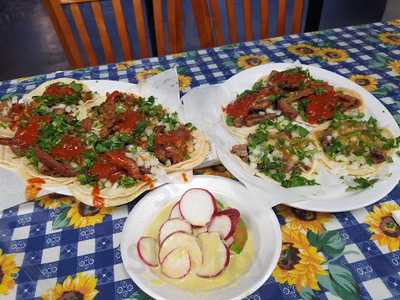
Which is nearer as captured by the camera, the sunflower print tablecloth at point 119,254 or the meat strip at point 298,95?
the sunflower print tablecloth at point 119,254

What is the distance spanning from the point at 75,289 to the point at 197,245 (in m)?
0.55

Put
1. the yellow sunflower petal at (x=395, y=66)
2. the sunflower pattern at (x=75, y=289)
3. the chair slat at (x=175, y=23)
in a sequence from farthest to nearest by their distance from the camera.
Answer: the chair slat at (x=175, y=23)
the yellow sunflower petal at (x=395, y=66)
the sunflower pattern at (x=75, y=289)

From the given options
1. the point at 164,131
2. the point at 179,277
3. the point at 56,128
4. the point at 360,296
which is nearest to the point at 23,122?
the point at 56,128

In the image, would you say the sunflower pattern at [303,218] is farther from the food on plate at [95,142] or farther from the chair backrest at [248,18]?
the chair backrest at [248,18]

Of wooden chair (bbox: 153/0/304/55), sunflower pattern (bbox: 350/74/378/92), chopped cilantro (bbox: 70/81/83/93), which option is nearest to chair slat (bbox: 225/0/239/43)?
wooden chair (bbox: 153/0/304/55)

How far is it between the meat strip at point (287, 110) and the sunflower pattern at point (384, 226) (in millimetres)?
763

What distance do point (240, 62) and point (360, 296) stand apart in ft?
6.55

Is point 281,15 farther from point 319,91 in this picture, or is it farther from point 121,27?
point 121,27

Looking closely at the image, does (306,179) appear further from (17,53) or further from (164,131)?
(17,53)

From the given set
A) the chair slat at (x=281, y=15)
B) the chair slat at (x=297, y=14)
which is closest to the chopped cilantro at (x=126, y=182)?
the chair slat at (x=281, y=15)

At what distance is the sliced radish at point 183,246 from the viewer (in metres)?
1.38

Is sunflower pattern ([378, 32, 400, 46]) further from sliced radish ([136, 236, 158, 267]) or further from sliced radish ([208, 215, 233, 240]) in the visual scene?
sliced radish ([136, 236, 158, 267])

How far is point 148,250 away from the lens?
145 cm

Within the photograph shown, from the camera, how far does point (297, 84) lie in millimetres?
2438
